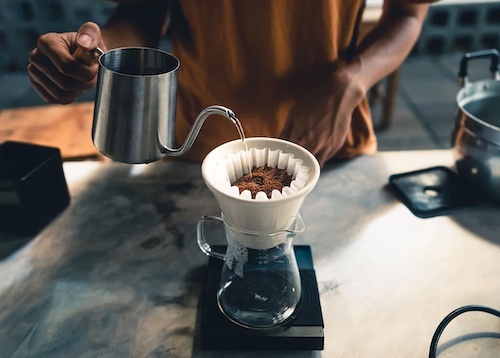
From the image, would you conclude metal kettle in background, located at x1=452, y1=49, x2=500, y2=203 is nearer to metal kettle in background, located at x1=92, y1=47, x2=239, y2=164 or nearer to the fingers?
metal kettle in background, located at x1=92, y1=47, x2=239, y2=164

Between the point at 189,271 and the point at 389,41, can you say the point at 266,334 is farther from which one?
the point at 389,41

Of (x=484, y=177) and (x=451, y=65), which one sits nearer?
(x=484, y=177)

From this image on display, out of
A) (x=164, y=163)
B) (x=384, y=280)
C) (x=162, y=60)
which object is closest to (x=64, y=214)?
(x=164, y=163)

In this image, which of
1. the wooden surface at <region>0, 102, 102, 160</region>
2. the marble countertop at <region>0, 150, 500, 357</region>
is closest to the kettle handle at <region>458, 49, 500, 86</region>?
the marble countertop at <region>0, 150, 500, 357</region>

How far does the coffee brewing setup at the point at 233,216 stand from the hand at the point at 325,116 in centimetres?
24

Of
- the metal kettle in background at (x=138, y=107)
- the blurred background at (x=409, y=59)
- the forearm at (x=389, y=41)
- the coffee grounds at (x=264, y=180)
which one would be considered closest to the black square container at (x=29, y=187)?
the metal kettle in background at (x=138, y=107)

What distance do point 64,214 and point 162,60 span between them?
0.39 meters

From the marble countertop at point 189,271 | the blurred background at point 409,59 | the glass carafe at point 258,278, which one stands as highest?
the glass carafe at point 258,278

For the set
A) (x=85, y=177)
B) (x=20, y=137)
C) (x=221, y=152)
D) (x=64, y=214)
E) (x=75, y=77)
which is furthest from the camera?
(x=20, y=137)

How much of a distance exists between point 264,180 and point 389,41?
60cm

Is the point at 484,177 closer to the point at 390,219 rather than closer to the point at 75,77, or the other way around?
the point at 390,219

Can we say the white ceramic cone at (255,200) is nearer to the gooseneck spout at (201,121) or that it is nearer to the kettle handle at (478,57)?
the gooseneck spout at (201,121)

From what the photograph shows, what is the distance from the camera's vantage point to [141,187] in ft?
3.29

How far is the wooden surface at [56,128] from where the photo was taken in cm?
162
